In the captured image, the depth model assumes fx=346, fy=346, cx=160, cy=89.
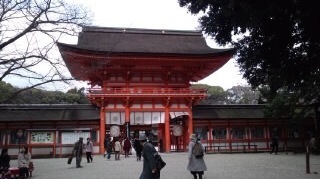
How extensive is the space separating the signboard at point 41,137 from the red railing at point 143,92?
435 centimetres

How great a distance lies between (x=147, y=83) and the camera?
2984 centimetres

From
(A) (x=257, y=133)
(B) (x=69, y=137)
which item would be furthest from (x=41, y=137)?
(A) (x=257, y=133)

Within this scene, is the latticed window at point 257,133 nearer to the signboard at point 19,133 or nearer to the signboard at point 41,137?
the signboard at point 41,137

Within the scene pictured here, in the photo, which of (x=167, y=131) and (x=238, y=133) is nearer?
(x=167, y=131)

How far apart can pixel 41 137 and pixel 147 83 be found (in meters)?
9.62

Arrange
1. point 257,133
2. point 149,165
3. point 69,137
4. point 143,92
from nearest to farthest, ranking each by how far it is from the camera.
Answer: point 149,165, point 69,137, point 143,92, point 257,133

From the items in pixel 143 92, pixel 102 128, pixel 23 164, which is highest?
pixel 143 92

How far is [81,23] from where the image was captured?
40.0 ft

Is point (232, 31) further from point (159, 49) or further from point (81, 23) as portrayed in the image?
point (159, 49)

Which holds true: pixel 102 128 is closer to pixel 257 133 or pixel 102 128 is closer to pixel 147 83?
pixel 147 83

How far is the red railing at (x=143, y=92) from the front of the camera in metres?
27.5

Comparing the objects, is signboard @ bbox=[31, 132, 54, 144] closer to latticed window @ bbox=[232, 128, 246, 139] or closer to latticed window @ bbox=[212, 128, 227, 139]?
latticed window @ bbox=[212, 128, 227, 139]

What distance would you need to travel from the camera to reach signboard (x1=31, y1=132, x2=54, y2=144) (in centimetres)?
2611

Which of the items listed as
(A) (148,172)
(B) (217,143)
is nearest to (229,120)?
(B) (217,143)
